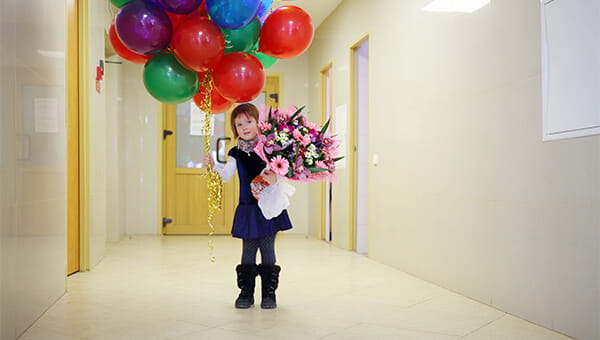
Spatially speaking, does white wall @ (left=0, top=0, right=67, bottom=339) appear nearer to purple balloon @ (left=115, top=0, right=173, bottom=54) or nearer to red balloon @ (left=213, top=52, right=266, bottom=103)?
purple balloon @ (left=115, top=0, right=173, bottom=54)

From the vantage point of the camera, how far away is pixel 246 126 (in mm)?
2943

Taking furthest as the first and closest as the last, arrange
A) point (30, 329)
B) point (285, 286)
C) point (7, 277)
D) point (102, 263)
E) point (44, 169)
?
point (102, 263) < point (285, 286) < point (44, 169) < point (30, 329) < point (7, 277)

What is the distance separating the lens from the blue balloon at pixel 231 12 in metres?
2.45

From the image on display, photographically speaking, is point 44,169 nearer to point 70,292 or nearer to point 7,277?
point 7,277

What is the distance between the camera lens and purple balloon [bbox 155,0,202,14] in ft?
8.06

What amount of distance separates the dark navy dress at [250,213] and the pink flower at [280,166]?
13.7 inches

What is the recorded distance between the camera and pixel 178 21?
105 inches

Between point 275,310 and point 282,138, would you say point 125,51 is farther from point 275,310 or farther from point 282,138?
point 275,310

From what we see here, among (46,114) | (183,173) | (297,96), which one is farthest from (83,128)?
(297,96)

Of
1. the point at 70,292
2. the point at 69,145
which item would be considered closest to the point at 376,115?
the point at 69,145

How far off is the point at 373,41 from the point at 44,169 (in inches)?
A: 127

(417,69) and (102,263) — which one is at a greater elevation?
(417,69)

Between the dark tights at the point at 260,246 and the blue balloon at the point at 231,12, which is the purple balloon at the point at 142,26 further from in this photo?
the dark tights at the point at 260,246

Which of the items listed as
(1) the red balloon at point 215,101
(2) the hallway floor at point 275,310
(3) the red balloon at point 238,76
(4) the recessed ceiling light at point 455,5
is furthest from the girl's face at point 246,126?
(4) the recessed ceiling light at point 455,5
